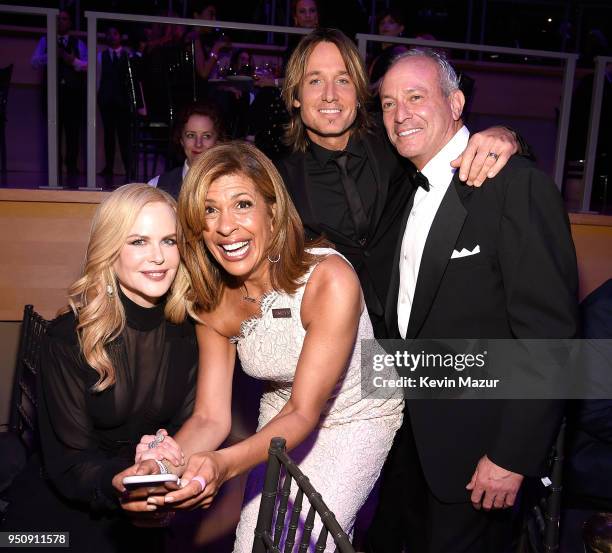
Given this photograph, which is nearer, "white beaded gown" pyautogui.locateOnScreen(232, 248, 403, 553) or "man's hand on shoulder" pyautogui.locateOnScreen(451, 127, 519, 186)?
"man's hand on shoulder" pyautogui.locateOnScreen(451, 127, 519, 186)

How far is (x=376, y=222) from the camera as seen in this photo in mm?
2467

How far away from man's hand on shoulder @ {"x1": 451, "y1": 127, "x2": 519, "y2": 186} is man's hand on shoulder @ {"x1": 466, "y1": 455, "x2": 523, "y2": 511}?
0.79 metres

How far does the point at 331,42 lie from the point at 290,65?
0.58 ft

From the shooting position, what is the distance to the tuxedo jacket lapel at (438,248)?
1986 mm

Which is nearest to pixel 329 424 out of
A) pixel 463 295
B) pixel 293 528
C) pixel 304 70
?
pixel 463 295

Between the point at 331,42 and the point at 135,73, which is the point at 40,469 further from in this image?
the point at 135,73

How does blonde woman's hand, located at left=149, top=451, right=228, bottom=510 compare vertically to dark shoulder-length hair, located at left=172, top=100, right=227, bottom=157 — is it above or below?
below

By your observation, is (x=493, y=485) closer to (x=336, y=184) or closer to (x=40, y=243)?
(x=336, y=184)

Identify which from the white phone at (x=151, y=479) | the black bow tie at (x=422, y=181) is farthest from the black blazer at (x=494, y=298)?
the white phone at (x=151, y=479)

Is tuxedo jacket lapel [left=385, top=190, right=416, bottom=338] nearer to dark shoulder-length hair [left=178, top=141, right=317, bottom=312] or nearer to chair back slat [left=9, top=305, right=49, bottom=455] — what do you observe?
dark shoulder-length hair [left=178, top=141, right=317, bottom=312]

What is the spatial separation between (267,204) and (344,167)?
532 millimetres

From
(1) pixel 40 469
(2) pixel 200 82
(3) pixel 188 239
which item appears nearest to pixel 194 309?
(3) pixel 188 239

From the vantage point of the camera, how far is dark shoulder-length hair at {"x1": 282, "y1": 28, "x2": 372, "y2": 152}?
254cm

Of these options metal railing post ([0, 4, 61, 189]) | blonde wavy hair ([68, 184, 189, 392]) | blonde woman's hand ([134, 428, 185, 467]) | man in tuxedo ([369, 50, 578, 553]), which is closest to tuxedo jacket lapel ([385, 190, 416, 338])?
man in tuxedo ([369, 50, 578, 553])
